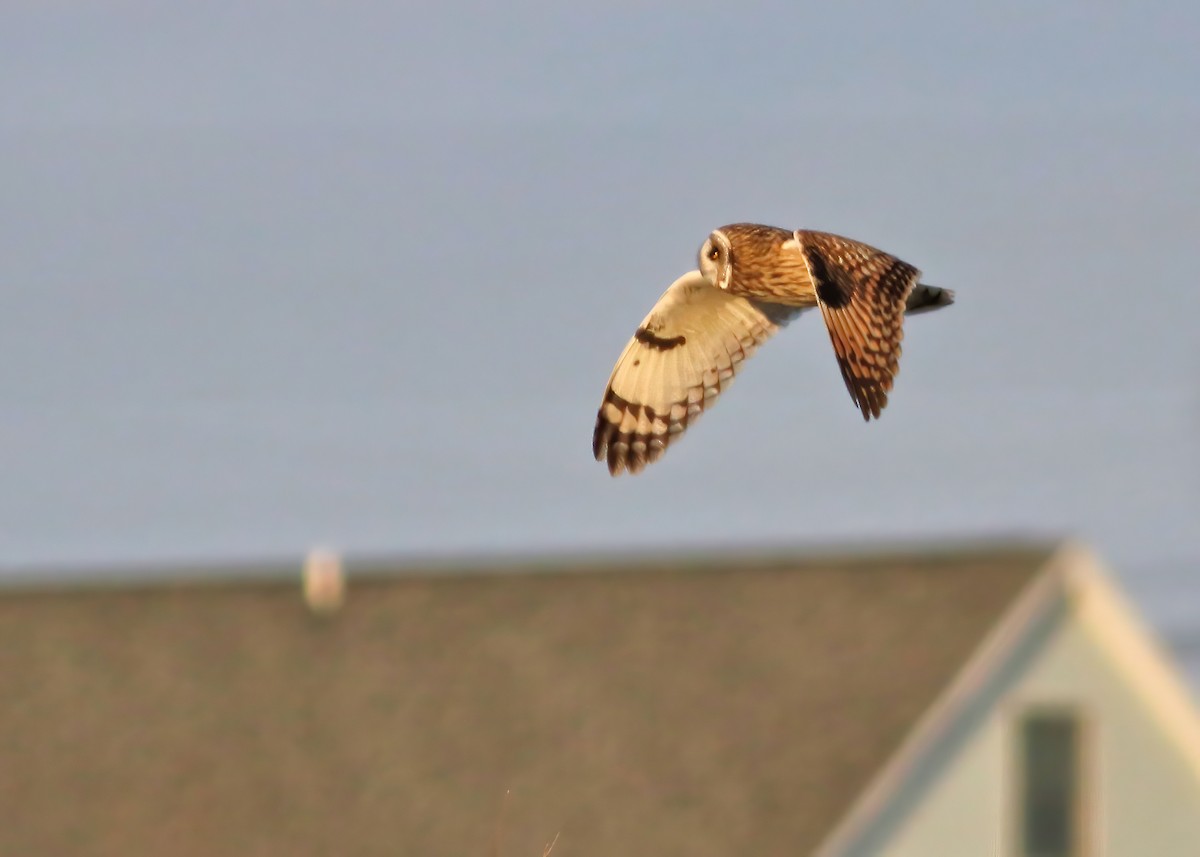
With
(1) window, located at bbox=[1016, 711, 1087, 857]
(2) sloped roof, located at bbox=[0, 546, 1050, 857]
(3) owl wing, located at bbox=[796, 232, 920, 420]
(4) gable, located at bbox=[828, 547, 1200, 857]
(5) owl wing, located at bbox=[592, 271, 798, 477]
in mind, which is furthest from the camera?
(4) gable, located at bbox=[828, 547, 1200, 857]

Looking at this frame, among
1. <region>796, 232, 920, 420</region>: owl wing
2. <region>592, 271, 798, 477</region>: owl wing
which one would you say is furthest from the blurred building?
<region>796, 232, 920, 420</region>: owl wing

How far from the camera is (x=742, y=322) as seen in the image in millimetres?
11766

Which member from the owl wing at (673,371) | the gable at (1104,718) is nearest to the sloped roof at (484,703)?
the gable at (1104,718)

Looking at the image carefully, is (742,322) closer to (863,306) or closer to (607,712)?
(863,306)

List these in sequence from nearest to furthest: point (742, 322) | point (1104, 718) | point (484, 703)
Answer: point (742, 322) < point (1104, 718) < point (484, 703)

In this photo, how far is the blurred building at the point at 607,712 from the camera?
1969cm

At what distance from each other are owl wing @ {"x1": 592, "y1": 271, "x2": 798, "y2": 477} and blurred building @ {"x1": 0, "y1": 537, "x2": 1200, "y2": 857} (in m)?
7.64

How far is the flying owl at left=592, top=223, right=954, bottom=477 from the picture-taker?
9766 mm

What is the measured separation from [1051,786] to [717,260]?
1041cm

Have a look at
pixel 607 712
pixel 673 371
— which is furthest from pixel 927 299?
pixel 607 712

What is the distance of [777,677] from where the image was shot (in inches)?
834

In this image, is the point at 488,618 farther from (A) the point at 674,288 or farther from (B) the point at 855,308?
(B) the point at 855,308

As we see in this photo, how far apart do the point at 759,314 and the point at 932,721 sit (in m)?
9.04

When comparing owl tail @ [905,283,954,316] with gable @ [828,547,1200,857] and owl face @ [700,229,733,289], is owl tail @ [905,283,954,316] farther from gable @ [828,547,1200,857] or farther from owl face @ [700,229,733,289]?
gable @ [828,547,1200,857]
